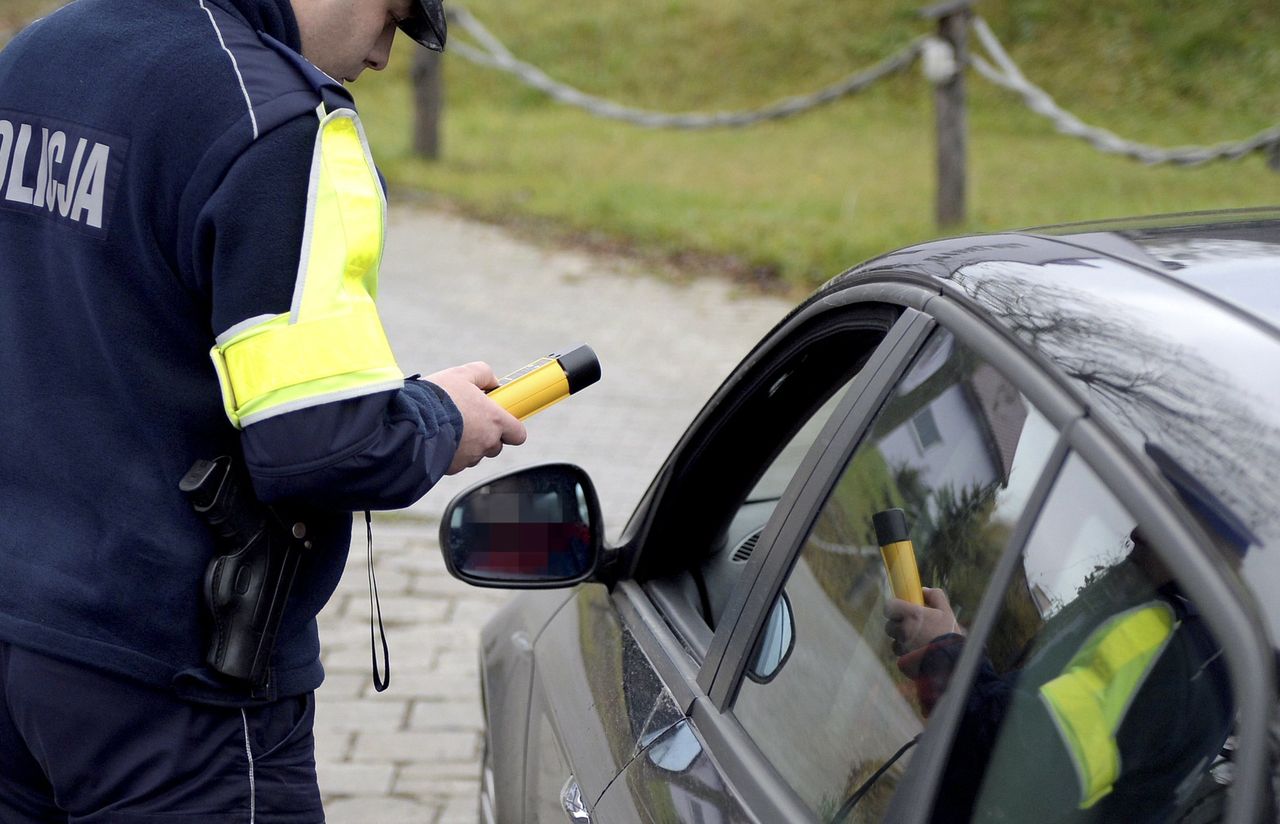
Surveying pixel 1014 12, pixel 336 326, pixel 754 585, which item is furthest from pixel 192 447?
pixel 1014 12

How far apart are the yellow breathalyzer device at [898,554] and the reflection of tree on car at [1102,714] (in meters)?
0.17

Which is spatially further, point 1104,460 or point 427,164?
point 427,164

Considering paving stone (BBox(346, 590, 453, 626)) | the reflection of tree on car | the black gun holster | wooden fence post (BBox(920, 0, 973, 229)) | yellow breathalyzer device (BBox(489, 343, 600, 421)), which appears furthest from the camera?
wooden fence post (BBox(920, 0, 973, 229))

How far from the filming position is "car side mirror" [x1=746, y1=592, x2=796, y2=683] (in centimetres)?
170

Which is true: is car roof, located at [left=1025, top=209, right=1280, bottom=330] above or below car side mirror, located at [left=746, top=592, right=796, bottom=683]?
above

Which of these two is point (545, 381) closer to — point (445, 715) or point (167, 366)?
point (167, 366)

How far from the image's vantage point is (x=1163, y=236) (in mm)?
1580

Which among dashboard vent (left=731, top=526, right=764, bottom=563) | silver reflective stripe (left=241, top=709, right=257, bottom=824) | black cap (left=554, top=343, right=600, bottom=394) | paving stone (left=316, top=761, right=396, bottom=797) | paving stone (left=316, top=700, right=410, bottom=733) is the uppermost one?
black cap (left=554, top=343, right=600, bottom=394)

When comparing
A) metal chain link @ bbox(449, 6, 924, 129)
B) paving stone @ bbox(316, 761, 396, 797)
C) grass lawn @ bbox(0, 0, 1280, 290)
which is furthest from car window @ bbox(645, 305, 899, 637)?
metal chain link @ bbox(449, 6, 924, 129)

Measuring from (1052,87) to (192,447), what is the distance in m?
13.9

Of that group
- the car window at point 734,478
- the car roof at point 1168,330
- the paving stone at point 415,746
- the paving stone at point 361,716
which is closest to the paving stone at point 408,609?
the paving stone at point 361,716

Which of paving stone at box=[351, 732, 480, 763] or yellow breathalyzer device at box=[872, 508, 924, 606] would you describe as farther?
paving stone at box=[351, 732, 480, 763]

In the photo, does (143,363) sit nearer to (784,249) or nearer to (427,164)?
(784,249)

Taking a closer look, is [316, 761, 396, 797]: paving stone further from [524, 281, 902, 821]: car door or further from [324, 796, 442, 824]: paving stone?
[524, 281, 902, 821]: car door
